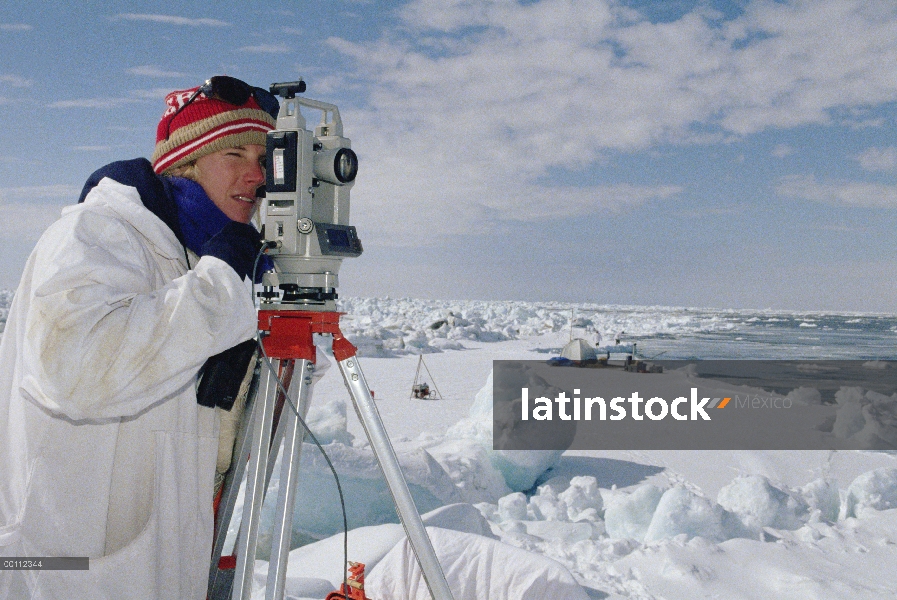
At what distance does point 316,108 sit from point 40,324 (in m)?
0.76

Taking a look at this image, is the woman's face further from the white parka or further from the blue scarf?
the white parka

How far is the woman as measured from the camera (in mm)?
1034

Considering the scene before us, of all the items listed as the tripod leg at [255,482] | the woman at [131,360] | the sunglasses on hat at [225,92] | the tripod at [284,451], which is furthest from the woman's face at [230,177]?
the tripod leg at [255,482]

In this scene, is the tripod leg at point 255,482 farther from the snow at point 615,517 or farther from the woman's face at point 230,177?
the woman's face at point 230,177

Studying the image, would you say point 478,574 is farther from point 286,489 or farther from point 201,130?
point 201,130

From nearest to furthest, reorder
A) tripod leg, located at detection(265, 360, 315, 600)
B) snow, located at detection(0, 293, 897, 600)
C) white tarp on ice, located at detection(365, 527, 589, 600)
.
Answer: tripod leg, located at detection(265, 360, 315, 600) → white tarp on ice, located at detection(365, 527, 589, 600) → snow, located at detection(0, 293, 897, 600)

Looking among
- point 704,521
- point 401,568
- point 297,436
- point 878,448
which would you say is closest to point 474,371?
point 878,448

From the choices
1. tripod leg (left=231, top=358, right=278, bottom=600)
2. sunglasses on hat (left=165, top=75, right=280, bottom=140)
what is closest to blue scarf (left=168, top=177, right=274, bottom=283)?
sunglasses on hat (left=165, top=75, right=280, bottom=140)

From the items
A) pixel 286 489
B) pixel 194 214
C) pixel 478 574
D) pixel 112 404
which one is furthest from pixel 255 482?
pixel 478 574

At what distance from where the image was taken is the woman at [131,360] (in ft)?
3.39

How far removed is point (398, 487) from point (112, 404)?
0.60 m

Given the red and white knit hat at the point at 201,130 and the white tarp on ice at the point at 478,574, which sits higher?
the red and white knit hat at the point at 201,130

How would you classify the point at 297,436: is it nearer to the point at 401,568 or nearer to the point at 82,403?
the point at 82,403

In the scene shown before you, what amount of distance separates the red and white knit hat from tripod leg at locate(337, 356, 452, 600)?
0.58 m
